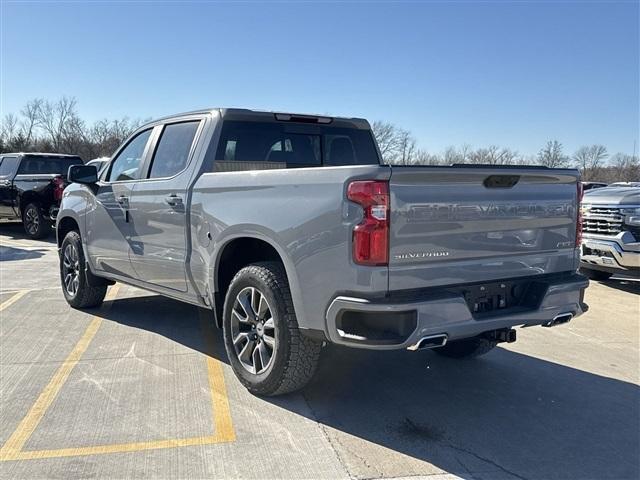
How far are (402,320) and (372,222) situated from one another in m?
0.57

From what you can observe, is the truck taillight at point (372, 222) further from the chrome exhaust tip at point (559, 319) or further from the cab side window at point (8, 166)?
the cab side window at point (8, 166)

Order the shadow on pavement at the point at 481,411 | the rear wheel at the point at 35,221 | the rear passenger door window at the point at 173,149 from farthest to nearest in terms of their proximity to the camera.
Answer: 1. the rear wheel at the point at 35,221
2. the rear passenger door window at the point at 173,149
3. the shadow on pavement at the point at 481,411

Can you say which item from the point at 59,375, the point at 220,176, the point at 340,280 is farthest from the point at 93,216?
the point at 340,280

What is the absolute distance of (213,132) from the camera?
4652mm

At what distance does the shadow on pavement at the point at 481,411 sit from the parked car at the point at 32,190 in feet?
31.6

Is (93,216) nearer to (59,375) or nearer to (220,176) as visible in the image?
(59,375)

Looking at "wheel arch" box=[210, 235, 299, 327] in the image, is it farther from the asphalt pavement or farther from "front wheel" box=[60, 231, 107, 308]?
"front wheel" box=[60, 231, 107, 308]

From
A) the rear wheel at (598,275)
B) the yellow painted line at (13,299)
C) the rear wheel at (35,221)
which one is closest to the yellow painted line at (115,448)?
the yellow painted line at (13,299)

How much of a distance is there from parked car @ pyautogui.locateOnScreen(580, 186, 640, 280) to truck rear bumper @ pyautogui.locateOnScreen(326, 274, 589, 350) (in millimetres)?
5310

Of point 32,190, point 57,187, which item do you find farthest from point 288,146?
point 32,190

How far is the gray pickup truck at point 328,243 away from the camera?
3.18 metres

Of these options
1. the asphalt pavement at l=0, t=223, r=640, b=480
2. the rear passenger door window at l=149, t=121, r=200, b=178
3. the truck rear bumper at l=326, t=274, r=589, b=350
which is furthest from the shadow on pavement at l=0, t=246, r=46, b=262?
the truck rear bumper at l=326, t=274, r=589, b=350

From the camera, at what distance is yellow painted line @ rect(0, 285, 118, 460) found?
10.8 feet

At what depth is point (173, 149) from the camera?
198 inches
